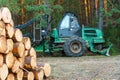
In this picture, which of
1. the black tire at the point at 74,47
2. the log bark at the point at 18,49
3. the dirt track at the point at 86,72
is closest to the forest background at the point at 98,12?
the black tire at the point at 74,47

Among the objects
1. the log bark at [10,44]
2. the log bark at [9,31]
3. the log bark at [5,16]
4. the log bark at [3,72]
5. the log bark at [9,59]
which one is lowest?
the log bark at [3,72]

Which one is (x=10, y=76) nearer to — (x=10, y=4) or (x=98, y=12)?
(x=10, y=4)

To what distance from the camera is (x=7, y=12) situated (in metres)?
8.45

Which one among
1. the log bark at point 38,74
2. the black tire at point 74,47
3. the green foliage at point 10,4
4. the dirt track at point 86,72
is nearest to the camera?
the log bark at point 38,74

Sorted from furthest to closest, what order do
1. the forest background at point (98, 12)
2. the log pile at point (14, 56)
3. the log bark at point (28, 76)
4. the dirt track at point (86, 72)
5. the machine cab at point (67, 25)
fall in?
the forest background at point (98, 12)
the machine cab at point (67, 25)
the dirt track at point (86, 72)
the log bark at point (28, 76)
the log pile at point (14, 56)

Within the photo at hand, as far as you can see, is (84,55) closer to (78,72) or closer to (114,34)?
(114,34)

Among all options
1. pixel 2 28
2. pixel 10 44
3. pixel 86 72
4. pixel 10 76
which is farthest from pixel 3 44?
pixel 86 72

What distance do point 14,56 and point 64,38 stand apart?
780cm

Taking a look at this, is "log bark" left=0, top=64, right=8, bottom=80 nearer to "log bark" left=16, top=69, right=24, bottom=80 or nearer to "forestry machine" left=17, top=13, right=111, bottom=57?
"log bark" left=16, top=69, right=24, bottom=80

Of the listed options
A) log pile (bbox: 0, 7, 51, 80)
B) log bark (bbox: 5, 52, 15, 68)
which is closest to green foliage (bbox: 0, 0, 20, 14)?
log pile (bbox: 0, 7, 51, 80)

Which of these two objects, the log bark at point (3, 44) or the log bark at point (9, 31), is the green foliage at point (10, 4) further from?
the log bark at point (3, 44)

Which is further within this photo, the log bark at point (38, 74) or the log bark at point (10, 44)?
the log bark at point (38, 74)

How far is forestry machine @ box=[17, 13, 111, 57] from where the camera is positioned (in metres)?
15.7

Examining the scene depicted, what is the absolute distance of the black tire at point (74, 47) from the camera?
51.0 ft
